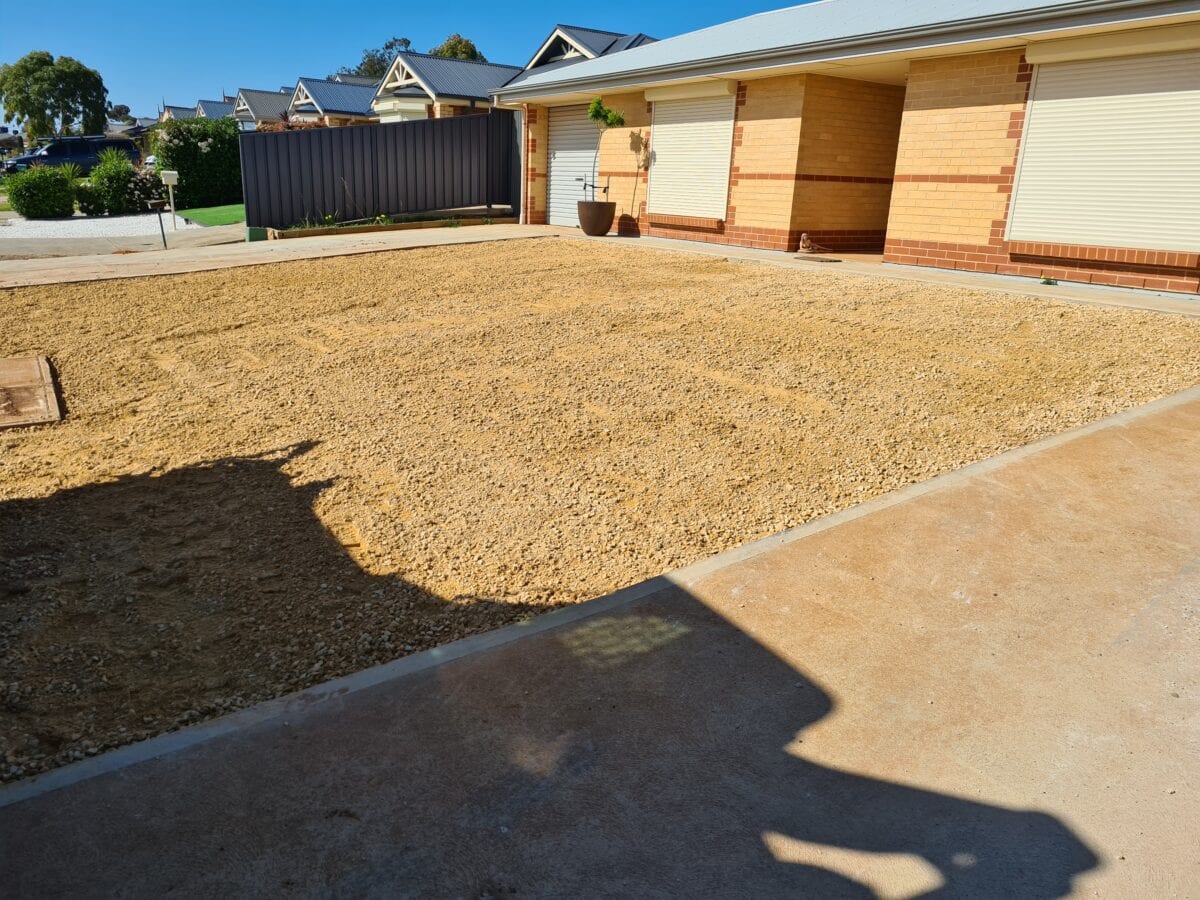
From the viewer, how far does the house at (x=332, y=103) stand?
3619cm

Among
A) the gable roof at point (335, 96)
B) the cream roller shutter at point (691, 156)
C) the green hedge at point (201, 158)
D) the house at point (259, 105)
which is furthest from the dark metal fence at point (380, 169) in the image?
the house at point (259, 105)

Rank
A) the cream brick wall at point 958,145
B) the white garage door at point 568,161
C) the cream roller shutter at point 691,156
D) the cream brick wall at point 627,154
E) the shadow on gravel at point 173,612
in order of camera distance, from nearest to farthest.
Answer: the shadow on gravel at point 173,612 < the cream brick wall at point 958,145 < the cream roller shutter at point 691,156 < the cream brick wall at point 627,154 < the white garage door at point 568,161

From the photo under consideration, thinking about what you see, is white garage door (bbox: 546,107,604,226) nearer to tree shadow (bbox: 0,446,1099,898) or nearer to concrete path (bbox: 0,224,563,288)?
concrete path (bbox: 0,224,563,288)

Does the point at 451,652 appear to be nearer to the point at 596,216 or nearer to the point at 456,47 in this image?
the point at 596,216

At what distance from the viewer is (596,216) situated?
56.4ft

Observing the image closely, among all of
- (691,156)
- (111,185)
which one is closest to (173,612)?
(691,156)

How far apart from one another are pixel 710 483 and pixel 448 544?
1.53 metres

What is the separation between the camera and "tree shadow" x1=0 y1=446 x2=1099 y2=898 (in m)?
2.17

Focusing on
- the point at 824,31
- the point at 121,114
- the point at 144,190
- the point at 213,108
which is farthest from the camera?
the point at 121,114

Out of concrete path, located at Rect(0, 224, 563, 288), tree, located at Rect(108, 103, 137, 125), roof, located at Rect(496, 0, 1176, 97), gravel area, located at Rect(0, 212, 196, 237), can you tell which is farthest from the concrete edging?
tree, located at Rect(108, 103, 137, 125)

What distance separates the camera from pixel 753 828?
234 cm

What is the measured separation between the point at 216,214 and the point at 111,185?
369 cm

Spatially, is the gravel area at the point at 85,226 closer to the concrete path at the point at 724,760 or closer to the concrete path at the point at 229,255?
the concrete path at the point at 229,255

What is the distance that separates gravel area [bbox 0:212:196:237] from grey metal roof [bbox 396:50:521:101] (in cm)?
898
